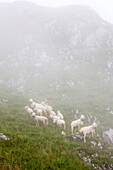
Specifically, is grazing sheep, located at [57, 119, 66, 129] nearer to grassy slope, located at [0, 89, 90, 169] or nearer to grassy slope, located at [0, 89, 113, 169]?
grassy slope, located at [0, 89, 113, 169]

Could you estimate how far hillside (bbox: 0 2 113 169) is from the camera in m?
27.2

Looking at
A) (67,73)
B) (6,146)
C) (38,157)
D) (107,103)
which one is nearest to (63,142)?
(38,157)

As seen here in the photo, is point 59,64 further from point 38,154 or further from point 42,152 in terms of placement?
point 38,154

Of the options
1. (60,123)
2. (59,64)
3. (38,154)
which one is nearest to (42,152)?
(38,154)

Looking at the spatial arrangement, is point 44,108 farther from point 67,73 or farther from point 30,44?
point 30,44

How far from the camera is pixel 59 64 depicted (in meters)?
53.4

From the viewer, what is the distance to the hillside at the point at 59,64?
89.4 feet

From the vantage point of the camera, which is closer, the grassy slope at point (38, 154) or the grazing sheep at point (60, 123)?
the grassy slope at point (38, 154)

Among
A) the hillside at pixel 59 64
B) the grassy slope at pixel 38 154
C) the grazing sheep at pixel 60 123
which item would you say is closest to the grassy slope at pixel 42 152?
the grassy slope at pixel 38 154

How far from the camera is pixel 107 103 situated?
29297mm

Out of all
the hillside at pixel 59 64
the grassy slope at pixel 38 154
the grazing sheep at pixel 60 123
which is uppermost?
the hillside at pixel 59 64

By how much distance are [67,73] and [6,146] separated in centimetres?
4024

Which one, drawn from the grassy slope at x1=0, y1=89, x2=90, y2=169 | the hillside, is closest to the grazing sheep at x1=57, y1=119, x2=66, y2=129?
the hillside

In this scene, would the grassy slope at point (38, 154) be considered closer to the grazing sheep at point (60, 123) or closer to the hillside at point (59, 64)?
the hillside at point (59, 64)
